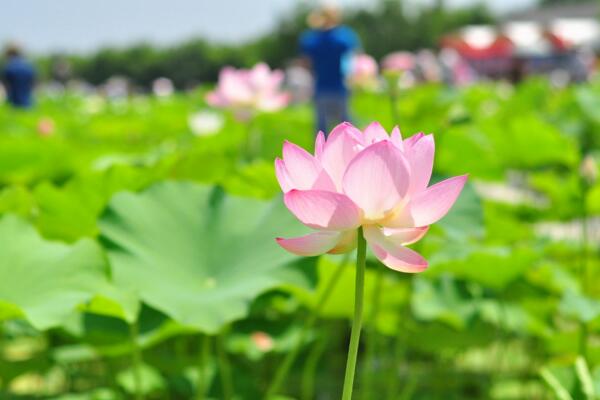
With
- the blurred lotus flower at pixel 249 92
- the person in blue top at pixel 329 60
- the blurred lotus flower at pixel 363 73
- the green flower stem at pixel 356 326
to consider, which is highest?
the blurred lotus flower at pixel 363 73

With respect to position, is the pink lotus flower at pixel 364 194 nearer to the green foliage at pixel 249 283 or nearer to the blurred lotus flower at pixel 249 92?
the green foliage at pixel 249 283

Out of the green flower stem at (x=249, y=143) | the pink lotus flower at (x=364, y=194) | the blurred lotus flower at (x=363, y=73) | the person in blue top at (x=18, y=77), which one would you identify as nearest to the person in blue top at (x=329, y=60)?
the green flower stem at (x=249, y=143)

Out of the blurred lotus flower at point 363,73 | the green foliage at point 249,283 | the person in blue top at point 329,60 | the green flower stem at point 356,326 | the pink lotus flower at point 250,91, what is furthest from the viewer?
the blurred lotus flower at point 363,73

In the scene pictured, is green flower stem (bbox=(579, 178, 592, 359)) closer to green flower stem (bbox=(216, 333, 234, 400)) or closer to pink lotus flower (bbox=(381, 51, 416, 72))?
pink lotus flower (bbox=(381, 51, 416, 72))

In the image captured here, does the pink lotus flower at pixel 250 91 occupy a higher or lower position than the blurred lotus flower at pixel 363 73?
lower

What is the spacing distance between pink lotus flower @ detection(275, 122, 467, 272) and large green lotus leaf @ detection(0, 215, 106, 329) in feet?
1.45

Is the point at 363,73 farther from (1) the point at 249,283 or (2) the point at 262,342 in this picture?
(1) the point at 249,283

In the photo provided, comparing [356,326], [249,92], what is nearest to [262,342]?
[249,92]

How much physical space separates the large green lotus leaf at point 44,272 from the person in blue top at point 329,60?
89.9 inches

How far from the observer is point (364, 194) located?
0.63m

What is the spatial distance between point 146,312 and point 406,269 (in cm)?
62

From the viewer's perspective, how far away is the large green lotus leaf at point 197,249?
1.07 meters

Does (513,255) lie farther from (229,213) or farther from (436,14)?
(436,14)

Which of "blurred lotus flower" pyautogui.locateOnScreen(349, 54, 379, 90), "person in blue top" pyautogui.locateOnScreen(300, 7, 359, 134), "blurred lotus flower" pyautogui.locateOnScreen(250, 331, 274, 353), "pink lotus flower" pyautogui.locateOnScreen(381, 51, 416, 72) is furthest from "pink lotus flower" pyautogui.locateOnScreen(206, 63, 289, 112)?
"blurred lotus flower" pyautogui.locateOnScreen(349, 54, 379, 90)
